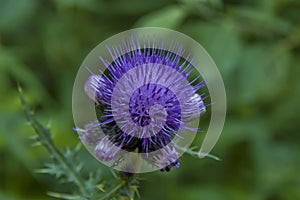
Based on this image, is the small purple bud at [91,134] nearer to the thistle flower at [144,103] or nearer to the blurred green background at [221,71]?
the thistle flower at [144,103]

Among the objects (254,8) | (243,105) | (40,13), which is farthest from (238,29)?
(40,13)

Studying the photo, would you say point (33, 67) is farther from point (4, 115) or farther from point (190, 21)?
point (190, 21)

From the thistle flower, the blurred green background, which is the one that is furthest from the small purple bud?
the blurred green background

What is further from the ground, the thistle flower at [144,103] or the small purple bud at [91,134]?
the thistle flower at [144,103]

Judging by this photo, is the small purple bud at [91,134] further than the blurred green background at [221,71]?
No

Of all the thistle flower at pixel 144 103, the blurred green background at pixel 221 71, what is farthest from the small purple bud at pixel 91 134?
the blurred green background at pixel 221 71

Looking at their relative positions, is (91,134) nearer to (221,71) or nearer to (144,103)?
(144,103)

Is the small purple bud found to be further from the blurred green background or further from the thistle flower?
the blurred green background
